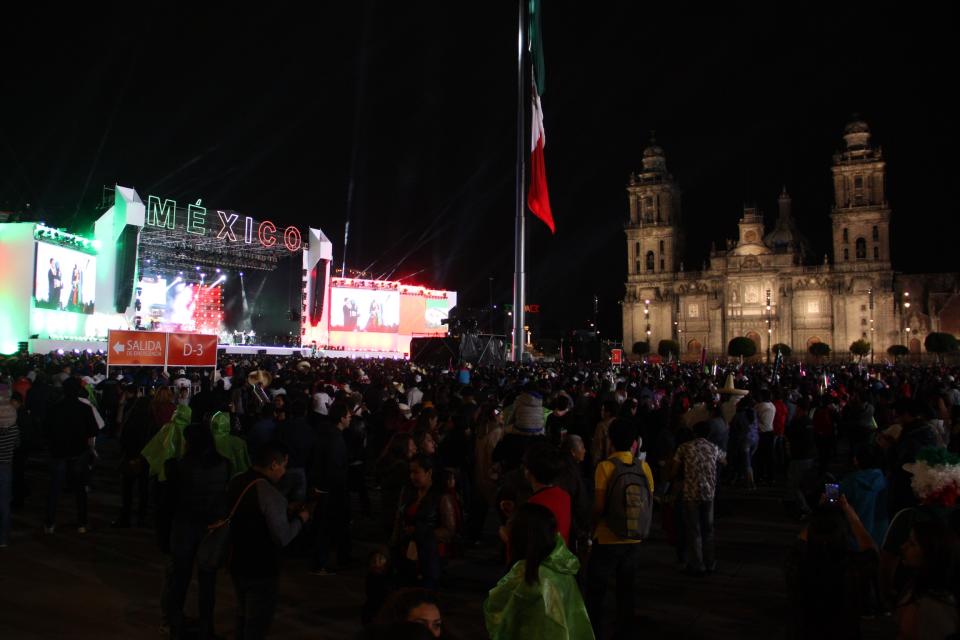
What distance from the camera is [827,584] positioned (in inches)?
132

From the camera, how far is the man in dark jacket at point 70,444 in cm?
811

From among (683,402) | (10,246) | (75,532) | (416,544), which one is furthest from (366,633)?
(10,246)

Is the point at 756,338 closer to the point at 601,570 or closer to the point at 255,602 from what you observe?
the point at 601,570

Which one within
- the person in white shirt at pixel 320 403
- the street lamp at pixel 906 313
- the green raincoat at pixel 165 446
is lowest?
the green raincoat at pixel 165 446

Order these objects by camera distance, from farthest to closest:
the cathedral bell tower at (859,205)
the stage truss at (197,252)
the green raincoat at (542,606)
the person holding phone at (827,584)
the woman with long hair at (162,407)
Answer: the cathedral bell tower at (859,205), the stage truss at (197,252), the woman with long hair at (162,407), the person holding phone at (827,584), the green raincoat at (542,606)

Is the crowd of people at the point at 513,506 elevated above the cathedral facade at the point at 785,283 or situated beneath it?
situated beneath

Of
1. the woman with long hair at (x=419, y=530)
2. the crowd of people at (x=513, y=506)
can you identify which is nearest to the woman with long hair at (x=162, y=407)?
the crowd of people at (x=513, y=506)

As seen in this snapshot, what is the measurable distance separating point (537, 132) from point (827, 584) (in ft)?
62.3

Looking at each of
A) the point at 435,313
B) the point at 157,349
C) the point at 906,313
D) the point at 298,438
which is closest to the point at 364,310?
the point at 435,313

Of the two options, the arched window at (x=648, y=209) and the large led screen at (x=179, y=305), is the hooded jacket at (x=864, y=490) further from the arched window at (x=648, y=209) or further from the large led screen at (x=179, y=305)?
the arched window at (x=648, y=209)

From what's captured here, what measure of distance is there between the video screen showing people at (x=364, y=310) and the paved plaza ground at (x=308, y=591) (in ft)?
137

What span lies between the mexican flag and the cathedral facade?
5942cm

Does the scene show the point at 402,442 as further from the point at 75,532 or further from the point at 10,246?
the point at 10,246

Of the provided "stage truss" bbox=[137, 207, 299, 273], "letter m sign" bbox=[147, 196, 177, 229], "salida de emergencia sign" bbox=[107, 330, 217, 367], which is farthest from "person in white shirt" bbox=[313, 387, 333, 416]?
"stage truss" bbox=[137, 207, 299, 273]
